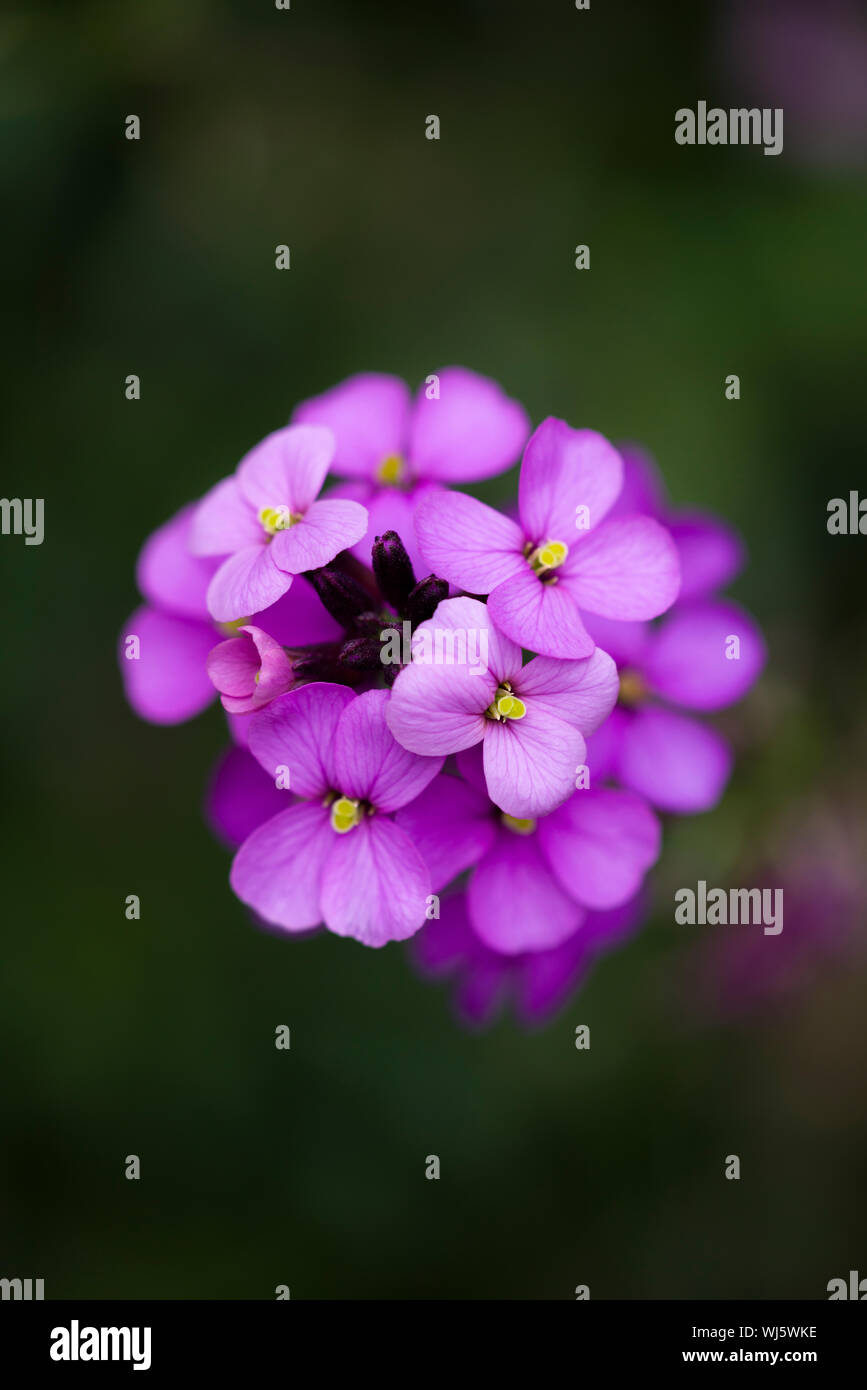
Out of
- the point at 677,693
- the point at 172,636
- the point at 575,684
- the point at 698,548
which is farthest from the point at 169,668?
the point at 698,548

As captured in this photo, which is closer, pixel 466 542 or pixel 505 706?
pixel 505 706

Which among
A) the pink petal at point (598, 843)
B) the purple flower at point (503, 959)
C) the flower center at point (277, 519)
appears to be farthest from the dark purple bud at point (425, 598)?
the purple flower at point (503, 959)

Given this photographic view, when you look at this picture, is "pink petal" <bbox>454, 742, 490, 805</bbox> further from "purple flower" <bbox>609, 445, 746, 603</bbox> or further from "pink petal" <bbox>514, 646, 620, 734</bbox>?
"purple flower" <bbox>609, 445, 746, 603</bbox>

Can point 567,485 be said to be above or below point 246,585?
above

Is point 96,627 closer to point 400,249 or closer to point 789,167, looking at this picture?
point 400,249

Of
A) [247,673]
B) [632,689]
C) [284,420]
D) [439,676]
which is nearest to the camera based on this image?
[439,676]

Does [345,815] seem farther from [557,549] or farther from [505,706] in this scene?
[557,549]

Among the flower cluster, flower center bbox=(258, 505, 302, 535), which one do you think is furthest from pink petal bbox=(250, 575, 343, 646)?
flower center bbox=(258, 505, 302, 535)
